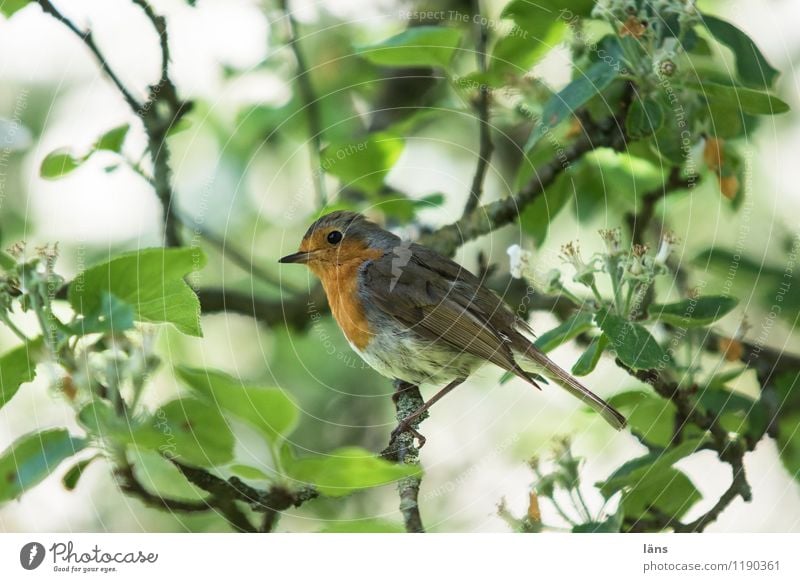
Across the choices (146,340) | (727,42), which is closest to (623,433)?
→ (727,42)

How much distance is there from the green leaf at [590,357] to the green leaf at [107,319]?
0.70 m

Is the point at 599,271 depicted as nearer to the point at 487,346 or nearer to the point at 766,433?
the point at 487,346

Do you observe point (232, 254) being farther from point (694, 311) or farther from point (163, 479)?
point (694, 311)

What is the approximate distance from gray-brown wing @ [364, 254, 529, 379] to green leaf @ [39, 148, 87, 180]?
0.61 m

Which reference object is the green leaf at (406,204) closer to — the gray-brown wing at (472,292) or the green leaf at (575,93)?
the gray-brown wing at (472,292)

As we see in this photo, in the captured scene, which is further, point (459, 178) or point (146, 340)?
point (459, 178)

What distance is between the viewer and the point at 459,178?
1.75m

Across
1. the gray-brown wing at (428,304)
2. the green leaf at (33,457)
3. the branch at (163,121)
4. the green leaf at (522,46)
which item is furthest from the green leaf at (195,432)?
the green leaf at (522,46)

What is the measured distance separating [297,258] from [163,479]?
0.52m

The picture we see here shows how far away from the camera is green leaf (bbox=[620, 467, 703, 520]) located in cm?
148

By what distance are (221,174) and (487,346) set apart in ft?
2.04

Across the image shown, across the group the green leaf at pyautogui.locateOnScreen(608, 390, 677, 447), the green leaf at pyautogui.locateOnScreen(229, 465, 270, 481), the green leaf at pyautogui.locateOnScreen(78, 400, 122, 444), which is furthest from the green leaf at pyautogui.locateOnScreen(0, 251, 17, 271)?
the green leaf at pyautogui.locateOnScreen(608, 390, 677, 447)

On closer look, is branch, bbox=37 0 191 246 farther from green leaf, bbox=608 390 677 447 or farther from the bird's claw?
green leaf, bbox=608 390 677 447

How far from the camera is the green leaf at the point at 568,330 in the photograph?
1433mm
